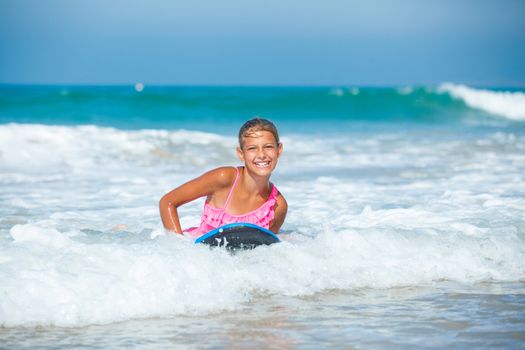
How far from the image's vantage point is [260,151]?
4734 millimetres

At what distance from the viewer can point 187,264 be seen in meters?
4.18

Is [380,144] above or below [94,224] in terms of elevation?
above

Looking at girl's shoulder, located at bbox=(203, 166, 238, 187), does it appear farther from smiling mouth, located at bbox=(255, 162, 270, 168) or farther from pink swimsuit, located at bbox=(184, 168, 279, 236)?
smiling mouth, located at bbox=(255, 162, 270, 168)

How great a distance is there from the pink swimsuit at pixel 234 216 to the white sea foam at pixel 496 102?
28.9m

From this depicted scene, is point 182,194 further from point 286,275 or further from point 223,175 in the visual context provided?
point 286,275

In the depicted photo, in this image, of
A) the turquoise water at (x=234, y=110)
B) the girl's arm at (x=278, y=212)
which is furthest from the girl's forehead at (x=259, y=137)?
the turquoise water at (x=234, y=110)

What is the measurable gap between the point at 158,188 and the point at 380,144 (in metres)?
8.34

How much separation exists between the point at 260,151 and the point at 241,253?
2.21ft

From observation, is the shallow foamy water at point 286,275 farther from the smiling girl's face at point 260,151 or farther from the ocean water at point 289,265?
the smiling girl's face at point 260,151

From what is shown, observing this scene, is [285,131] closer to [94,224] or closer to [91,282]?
[94,224]

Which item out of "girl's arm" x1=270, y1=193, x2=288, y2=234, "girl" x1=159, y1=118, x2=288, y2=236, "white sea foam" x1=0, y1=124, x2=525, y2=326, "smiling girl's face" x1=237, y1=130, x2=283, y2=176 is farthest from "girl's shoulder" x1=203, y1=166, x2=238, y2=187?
"white sea foam" x1=0, y1=124, x2=525, y2=326

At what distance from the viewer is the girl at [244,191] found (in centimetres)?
475

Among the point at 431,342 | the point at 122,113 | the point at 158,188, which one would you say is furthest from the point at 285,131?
the point at 431,342

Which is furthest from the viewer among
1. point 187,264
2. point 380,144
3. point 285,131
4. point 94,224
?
point 285,131
